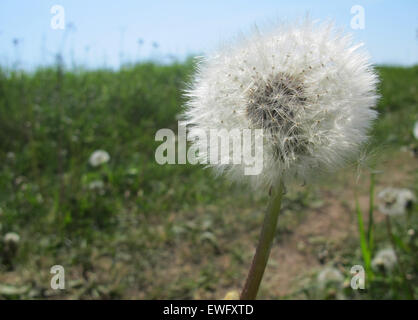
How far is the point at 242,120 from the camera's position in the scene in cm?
115

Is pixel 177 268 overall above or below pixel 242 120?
below

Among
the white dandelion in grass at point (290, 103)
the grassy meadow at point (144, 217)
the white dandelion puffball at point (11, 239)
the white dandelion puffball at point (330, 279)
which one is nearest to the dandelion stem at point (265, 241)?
the white dandelion in grass at point (290, 103)

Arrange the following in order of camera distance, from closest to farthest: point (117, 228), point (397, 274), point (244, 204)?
point (397, 274)
point (117, 228)
point (244, 204)

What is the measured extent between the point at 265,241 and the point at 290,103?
16.6 inches

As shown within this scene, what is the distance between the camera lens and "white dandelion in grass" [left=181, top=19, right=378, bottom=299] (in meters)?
1.08

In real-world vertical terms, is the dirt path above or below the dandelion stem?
below

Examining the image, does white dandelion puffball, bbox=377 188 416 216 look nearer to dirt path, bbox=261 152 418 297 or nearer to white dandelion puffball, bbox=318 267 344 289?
white dandelion puffball, bbox=318 267 344 289

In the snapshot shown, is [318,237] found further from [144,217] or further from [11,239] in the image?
[11,239]

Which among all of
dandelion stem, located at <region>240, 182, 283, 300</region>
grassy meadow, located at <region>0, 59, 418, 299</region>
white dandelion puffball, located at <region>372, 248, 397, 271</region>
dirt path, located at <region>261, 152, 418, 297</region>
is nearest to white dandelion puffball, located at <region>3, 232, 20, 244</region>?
grassy meadow, located at <region>0, 59, 418, 299</region>

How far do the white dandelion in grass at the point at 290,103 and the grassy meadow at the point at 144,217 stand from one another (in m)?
0.15

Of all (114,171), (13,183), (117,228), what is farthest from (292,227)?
(13,183)

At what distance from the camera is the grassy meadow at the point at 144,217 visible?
1.98 metres
